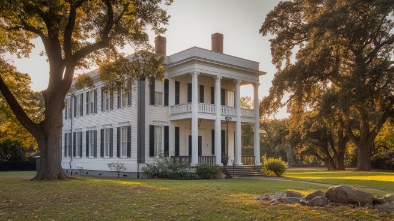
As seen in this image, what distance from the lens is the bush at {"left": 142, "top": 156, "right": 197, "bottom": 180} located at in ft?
88.0

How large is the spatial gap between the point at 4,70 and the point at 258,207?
942 inches

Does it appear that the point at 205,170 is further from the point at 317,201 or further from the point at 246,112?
the point at 317,201

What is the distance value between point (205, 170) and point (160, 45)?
1113 cm

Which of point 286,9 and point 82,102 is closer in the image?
point 286,9

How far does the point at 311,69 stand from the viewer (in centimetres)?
2595

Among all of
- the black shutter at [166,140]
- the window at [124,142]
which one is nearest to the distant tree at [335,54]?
the black shutter at [166,140]

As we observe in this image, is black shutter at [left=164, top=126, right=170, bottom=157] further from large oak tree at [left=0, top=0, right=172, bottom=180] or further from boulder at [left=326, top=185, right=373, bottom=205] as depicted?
boulder at [left=326, top=185, right=373, bottom=205]

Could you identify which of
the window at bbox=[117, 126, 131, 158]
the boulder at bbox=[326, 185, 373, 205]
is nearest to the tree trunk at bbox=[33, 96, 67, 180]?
the window at bbox=[117, 126, 131, 158]

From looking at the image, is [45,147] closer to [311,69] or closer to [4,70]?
[4,70]

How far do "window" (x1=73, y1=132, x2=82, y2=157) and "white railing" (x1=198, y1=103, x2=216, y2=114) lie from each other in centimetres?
1447

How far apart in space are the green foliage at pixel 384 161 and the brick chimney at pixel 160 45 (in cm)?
3256

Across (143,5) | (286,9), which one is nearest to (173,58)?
(286,9)

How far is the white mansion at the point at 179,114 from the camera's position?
97.4 ft

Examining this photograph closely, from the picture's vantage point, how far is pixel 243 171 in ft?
99.3
